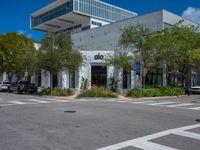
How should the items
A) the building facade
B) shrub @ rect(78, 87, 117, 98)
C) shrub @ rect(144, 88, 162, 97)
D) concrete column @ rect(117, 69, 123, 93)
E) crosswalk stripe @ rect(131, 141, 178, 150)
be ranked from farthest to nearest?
the building facade < concrete column @ rect(117, 69, 123, 93) < shrub @ rect(144, 88, 162, 97) < shrub @ rect(78, 87, 117, 98) < crosswalk stripe @ rect(131, 141, 178, 150)

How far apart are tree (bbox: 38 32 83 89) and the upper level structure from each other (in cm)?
3476

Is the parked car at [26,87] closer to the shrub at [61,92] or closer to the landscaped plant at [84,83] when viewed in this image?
the landscaped plant at [84,83]

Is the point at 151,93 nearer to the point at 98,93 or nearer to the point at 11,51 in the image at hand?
the point at 98,93

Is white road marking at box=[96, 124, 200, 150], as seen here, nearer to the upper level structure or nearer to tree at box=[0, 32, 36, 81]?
tree at box=[0, 32, 36, 81]

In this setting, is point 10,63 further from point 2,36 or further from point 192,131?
point 192,131

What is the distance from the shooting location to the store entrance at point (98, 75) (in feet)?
127

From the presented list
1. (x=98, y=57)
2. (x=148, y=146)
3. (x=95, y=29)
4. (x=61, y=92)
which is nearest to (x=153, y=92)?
(x=61, y=92)

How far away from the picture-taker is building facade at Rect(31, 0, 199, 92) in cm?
3859

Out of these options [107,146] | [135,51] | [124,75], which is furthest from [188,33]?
[107,146]

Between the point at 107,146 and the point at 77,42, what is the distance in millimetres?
55141

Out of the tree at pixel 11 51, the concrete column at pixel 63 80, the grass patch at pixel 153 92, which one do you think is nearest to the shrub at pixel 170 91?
the grass patch at pixel 153 92

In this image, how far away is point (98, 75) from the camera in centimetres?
3906

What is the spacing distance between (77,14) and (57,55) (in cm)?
3885

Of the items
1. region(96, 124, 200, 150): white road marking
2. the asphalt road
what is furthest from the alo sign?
region(96, 124, 200, 150): white road marking
